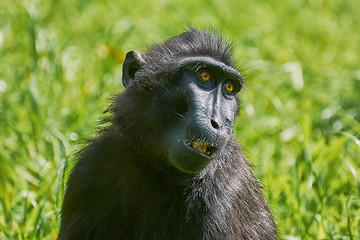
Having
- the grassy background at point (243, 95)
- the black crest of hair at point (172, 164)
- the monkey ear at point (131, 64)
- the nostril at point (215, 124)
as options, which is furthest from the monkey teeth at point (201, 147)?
the grassy background at point (243, 95)

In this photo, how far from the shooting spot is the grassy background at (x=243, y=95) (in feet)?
19.2

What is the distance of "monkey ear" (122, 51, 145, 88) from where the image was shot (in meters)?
5.11

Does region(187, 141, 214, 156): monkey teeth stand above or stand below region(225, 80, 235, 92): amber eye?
below

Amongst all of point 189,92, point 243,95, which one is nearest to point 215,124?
point 189,92

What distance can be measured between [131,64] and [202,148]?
0.88 meters

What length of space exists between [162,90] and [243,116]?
2922mm

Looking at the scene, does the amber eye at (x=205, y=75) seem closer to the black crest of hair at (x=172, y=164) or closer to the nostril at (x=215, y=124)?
the black crest of hair at (x=172, y=164)

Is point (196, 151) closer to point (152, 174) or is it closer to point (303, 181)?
point (152, 174)

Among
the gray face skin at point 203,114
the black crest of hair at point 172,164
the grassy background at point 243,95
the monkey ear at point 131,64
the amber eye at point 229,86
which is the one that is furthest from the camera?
the grassy background at point 243,95

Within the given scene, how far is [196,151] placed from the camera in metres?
4.48

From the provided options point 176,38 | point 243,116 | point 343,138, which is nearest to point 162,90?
point 176,38

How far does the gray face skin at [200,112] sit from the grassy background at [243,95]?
105 cm

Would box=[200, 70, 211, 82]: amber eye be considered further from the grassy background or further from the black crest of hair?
the grassy background

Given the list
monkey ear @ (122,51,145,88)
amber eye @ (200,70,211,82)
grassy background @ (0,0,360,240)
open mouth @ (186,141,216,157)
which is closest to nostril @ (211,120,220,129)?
open mouth @ (186,141,216,157)
